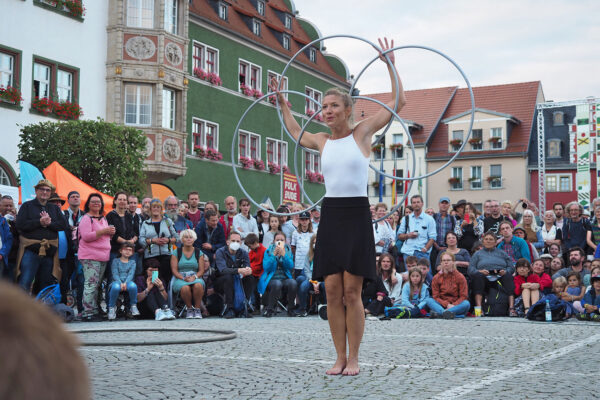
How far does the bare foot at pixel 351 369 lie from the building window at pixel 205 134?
102 ft

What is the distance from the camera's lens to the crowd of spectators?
13820 millimetres

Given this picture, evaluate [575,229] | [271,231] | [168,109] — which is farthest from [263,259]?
[168,109]

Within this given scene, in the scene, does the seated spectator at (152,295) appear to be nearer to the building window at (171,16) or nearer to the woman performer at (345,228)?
the woman performer at (345,228)

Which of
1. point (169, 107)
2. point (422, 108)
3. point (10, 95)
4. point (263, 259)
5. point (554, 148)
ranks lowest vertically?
point (263, 259)

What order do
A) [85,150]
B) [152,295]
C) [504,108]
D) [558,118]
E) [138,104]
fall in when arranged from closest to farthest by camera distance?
1. [152,295]
2. [85,150]
3. [138,104]
4. [504,108]
5. [558,118]

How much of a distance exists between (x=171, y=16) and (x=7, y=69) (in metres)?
9.03

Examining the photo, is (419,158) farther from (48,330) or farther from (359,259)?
(48,330)

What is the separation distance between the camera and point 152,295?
14578mm

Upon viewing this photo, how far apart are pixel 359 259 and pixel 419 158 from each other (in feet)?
213

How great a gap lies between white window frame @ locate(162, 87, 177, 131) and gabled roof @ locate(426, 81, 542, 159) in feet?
130

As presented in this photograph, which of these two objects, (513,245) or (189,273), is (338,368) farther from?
(513,245)

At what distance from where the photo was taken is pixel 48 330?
3.19 feet

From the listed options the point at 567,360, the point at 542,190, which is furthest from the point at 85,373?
the point at 542,190

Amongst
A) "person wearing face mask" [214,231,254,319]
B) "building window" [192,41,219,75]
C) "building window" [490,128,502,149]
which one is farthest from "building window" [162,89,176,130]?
"building window" [490,128,502,149]
